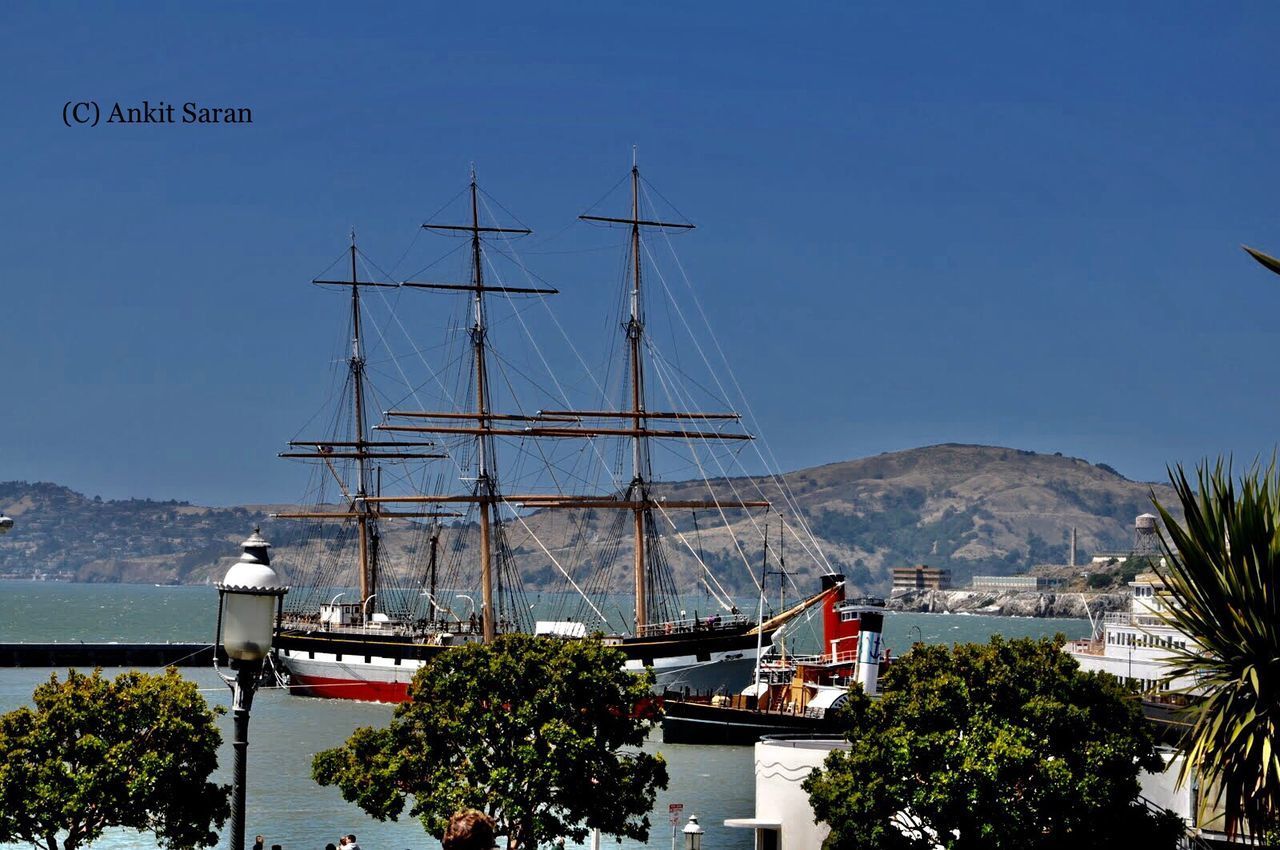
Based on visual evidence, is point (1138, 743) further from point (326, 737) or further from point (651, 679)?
point (326, 737)

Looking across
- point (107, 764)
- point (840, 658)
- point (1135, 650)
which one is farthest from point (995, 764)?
point (840, 658)

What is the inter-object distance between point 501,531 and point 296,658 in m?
14.6

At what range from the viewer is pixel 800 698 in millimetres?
65938

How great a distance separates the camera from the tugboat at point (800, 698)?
203 ft

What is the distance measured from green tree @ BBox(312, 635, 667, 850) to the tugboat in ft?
90.8

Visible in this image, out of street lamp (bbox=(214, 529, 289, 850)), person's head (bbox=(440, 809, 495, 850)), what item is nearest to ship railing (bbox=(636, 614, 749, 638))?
street lamp (bbox=(214, 529, 289, 850))

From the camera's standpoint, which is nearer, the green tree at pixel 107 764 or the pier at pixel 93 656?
the green tree at pixel 107 764

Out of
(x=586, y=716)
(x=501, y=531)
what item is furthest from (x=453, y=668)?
(x=501, y=531)

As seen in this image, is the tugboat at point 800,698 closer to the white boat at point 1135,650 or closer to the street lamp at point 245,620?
the white boat at point 1135,650

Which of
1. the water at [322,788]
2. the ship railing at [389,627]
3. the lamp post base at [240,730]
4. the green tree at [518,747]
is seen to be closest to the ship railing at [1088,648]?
the water at [322,788]

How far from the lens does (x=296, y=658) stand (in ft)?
317

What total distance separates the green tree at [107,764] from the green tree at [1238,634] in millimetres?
16941

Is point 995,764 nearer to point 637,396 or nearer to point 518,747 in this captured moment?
point 518,747

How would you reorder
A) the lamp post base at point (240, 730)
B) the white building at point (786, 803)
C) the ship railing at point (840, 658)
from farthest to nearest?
1. the ship railing at point (840, 658)
2. the white building at point (786, 803)
3. the lamp post base at point (240, 730)
